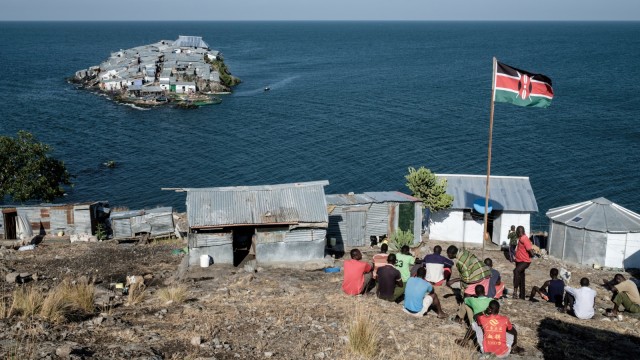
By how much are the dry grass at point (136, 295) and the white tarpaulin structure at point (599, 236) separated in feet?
55.8

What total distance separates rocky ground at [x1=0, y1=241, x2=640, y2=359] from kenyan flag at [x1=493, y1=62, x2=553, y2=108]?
675cm

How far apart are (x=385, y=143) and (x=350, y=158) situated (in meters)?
6.35

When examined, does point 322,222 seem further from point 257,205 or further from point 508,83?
point 508,83

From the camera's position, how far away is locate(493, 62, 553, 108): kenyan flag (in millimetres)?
20266

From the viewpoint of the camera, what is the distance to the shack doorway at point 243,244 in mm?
20359

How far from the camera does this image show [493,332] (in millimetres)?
11406

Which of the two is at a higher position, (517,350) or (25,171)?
(517,350)

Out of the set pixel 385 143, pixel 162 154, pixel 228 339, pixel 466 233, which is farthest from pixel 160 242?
pixel 385 143

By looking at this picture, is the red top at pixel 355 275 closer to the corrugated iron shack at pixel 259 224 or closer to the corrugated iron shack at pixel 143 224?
the corrugated iron shack at pixel 259 224

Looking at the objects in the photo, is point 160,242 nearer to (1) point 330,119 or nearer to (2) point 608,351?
(2) point 608,351

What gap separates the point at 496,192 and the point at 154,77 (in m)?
71.6

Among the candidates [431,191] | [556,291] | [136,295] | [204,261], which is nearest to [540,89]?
[431,191]

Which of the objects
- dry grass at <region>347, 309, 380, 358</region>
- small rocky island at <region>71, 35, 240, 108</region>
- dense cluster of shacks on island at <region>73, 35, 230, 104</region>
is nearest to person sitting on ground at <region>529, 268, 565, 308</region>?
dry grass at <region>347, 309, 380, 358</region>

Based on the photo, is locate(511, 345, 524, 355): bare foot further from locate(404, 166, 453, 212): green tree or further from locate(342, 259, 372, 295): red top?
locate(404, 166, 453, 212): green tree
